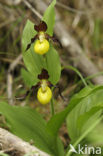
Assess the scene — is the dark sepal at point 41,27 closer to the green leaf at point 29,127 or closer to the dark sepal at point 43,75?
the dark sepal at point 43,75

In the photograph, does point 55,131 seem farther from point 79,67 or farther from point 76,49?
point 76,49

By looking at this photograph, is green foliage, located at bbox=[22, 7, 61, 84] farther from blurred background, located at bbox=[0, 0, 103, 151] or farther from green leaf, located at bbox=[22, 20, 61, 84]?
blurred background, located at bbox=[0, 0, 103, 151]

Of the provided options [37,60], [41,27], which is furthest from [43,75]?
[41,27]

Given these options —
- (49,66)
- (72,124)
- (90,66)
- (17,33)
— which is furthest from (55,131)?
(17,33)

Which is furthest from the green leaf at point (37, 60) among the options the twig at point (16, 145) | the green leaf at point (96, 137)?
the twig at point (16, 145)

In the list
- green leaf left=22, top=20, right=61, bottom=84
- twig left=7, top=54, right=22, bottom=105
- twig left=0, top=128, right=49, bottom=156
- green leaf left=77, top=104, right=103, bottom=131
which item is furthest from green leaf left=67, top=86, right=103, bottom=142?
twig left=7, top=54, right=22, bottom=105
